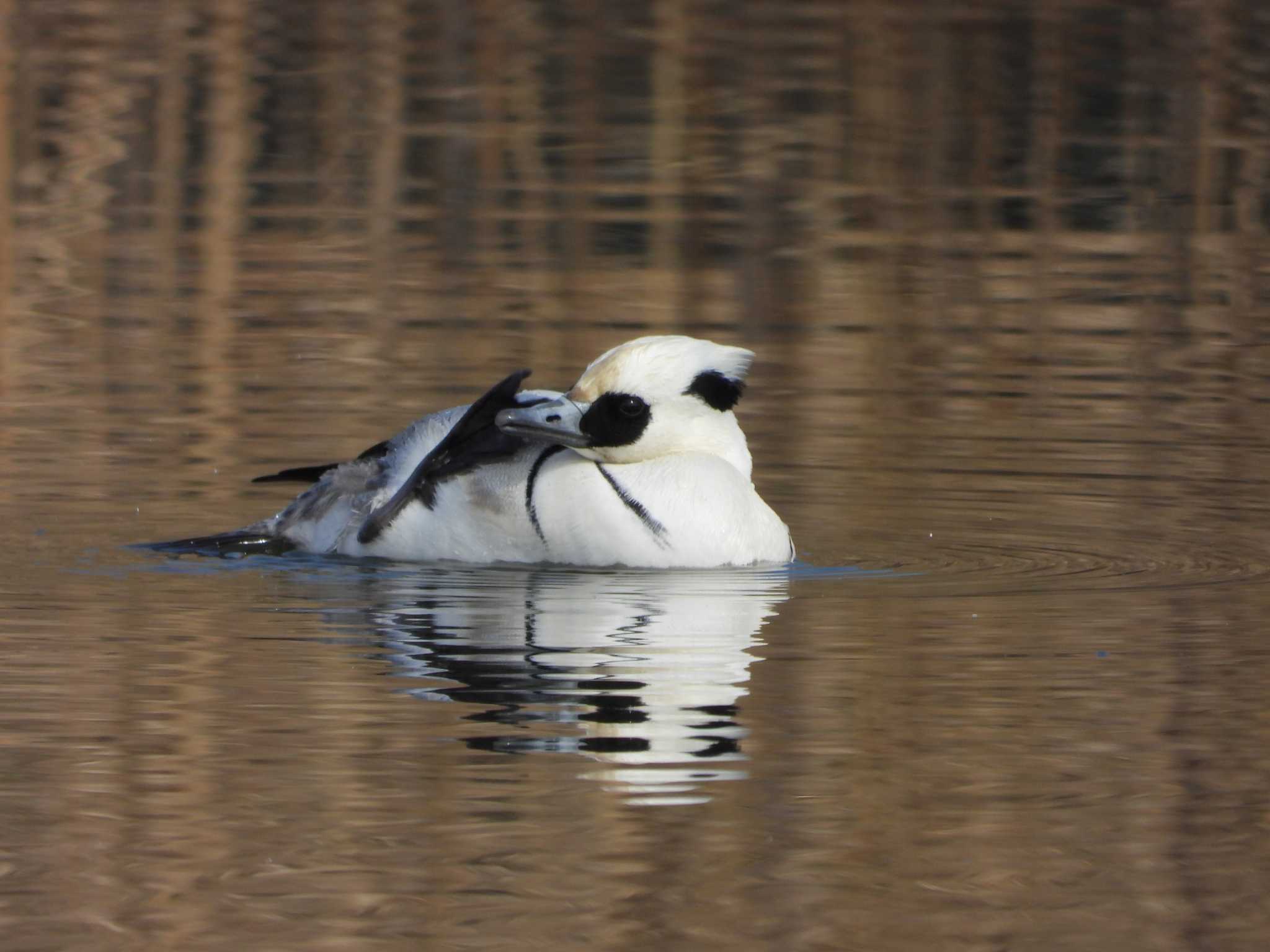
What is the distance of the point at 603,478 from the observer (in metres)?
8.28

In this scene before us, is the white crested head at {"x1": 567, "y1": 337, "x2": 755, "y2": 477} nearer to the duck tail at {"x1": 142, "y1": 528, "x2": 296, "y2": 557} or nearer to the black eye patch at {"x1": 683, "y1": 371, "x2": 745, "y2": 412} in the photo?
the black eye patch at {"x1": 683, "y1": 371, "x2": 745, "y2": 412}

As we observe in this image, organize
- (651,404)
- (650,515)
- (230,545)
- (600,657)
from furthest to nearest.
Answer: (230,545), (651,404), (650,515), (600,657)

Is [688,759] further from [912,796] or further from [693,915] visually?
[693,915]

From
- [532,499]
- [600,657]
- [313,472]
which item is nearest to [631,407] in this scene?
[532,499]

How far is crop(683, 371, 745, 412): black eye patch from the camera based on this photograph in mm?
8398

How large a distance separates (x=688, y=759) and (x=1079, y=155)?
15146 millimetres

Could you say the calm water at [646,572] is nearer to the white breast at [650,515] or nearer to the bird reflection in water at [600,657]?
the bird reflection in water at [600,657]

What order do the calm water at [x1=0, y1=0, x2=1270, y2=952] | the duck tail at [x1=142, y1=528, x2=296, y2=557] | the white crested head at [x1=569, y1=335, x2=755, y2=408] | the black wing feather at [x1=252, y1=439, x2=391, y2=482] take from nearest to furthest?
1. the calm water at [x1=0, y1=0, x2=1270, y2=952]
2. the white crested head at [x1=569, y1=335, x2=755, y2=408]
3. the duck tail at [x1=142, y1=528, x2=296, y2=557]
4. the black wing feather at [x1=252, y1=439, x2=391, y2=482]

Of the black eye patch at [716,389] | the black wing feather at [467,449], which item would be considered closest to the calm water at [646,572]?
the black wing feather at [467,449]

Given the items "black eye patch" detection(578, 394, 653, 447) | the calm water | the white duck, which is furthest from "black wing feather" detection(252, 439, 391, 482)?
"black eye patch" detection(578, 394, 653, 447)

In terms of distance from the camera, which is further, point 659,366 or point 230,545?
point 230,545

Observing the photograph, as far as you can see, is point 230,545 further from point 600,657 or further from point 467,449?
point 600,657

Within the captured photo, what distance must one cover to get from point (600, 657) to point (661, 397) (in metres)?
1.47

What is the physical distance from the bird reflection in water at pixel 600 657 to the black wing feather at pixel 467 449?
0.25m
